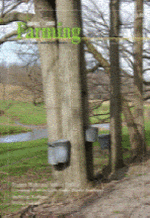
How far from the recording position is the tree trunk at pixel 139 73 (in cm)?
670

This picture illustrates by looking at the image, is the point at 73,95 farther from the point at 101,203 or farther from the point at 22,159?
the point at 22,159

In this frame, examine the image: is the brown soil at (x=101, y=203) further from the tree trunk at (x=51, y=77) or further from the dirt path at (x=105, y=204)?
the tree trunk at (x=51, y=77)

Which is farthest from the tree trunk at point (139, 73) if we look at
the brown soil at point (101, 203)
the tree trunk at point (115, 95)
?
the brown soil at point (101, 203)

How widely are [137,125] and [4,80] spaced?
427 centimetres

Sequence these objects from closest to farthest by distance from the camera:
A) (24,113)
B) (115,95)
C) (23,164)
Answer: (24,113) → (115,95) → (23,164)

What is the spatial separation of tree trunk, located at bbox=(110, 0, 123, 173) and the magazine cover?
0.08 ft

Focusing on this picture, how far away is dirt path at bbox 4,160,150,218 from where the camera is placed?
2.89m

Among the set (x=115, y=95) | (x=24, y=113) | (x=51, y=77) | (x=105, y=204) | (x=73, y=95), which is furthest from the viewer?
(x=115, y=95)

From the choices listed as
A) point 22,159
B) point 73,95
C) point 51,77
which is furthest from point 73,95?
point 22,159

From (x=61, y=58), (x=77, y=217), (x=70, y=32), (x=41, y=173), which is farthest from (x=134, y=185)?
(x=70, y=32)

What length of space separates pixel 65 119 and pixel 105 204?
4.69 feet

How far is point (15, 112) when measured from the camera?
5.29 meters

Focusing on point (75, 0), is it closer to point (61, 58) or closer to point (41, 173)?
point (61, 58)

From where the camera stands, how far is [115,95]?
5.43 metres
